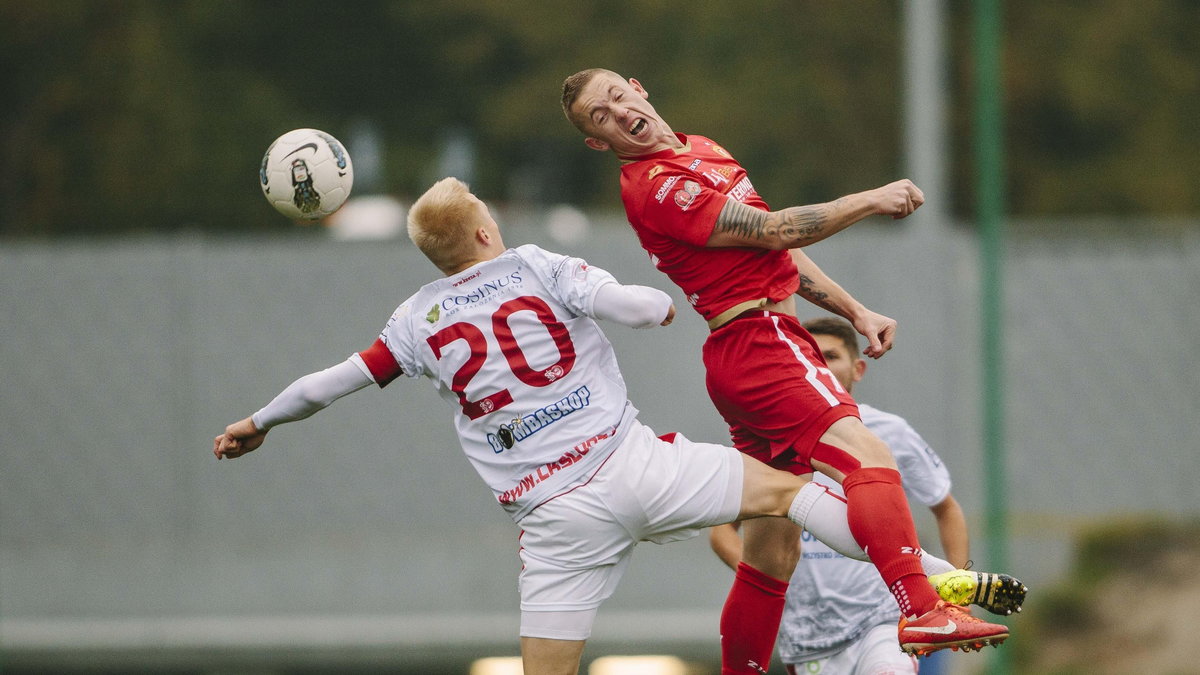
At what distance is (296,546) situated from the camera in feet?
33.1

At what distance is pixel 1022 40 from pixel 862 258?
8225mm

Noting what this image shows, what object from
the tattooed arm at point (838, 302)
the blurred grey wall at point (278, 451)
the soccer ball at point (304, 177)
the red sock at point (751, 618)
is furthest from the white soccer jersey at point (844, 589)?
the blurred grey wall at point (278, 451)

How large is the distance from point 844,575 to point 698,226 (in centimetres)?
151

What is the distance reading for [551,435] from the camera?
174 inches

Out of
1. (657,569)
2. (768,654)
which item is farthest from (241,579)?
(768,654)

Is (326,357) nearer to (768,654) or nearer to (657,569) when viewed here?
(657,569)

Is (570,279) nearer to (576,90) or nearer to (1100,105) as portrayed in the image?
(576,90)

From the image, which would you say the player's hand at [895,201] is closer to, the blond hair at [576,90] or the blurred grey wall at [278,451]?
the blond hair at [576,90]

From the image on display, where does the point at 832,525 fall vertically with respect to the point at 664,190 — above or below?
below

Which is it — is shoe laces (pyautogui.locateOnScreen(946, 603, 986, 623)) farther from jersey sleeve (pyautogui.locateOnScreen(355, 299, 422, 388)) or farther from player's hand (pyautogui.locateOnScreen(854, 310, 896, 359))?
jersey sleeve (pyautogui.locateOnScreen(355, 299, 422, 388))

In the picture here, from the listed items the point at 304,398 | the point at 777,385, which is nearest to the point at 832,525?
the point at 777,385

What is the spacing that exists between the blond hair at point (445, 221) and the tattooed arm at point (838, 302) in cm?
105

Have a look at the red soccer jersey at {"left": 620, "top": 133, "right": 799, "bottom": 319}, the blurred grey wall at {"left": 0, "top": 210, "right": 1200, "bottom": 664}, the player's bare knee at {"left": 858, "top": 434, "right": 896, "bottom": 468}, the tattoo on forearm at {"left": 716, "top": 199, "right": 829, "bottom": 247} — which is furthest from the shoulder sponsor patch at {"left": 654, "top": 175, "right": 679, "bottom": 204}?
the blurred grey wall at {"left": 0, "top": 210, "right": 1200, "bottom": 664}

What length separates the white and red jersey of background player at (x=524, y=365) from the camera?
14.4ft
